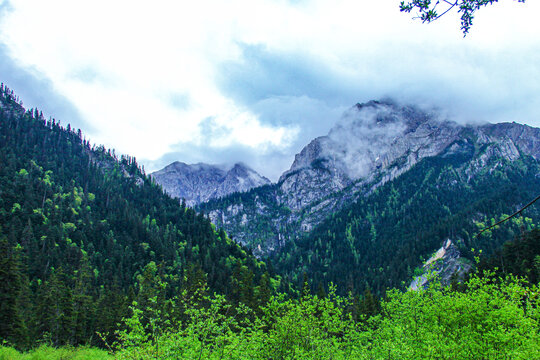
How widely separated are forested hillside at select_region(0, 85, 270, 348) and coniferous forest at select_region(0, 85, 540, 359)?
45 cm

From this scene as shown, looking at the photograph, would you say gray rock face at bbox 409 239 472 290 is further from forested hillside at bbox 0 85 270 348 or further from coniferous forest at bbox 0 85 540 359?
forested hillside at bbox 0 85 270 348

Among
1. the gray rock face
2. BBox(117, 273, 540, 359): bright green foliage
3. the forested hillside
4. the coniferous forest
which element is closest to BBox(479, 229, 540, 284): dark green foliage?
the coniferous forest

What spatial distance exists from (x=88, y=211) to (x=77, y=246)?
35331 mm

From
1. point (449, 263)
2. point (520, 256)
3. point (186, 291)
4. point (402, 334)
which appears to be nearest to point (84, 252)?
point (186, 291)

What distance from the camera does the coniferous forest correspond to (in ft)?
68.0

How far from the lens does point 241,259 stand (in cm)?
14038

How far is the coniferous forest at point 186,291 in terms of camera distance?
2073cm

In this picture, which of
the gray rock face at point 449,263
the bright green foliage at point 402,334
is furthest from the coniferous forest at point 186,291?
the gray rock face at point 449,263

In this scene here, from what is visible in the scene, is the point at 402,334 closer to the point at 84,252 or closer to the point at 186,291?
the point at 186,291

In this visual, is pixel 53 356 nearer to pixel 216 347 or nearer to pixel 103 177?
pixel 216 347

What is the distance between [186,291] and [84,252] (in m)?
103

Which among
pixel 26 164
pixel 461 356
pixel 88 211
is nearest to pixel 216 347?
pixel 461 356

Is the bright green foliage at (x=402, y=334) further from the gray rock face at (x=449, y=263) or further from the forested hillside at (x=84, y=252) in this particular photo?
the gray rock face at (x=449, y=263)

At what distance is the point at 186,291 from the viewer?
102 ft
